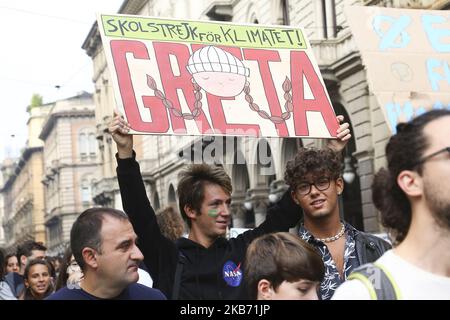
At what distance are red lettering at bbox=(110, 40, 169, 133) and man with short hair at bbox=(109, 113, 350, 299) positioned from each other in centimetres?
24

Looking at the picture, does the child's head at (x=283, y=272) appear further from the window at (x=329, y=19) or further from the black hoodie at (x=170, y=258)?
the window at (x=329, y=19)

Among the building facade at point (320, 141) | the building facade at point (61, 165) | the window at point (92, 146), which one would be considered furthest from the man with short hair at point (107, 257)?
the window at point (92, 146)

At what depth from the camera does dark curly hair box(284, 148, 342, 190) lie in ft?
13.3

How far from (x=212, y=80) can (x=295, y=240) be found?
197cm

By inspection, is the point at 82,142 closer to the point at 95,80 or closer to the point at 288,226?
the point at 95,80

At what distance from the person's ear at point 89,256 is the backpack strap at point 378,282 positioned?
1501mm

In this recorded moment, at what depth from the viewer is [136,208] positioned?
3.97m

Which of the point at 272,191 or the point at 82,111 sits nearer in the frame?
the point at 272,191

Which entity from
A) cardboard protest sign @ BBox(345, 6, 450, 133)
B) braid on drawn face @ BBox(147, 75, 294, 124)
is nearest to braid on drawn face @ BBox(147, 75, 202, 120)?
braid on drawn face @ BBox(147, 75, 294, 124)

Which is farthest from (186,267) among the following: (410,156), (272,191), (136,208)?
(272,191)

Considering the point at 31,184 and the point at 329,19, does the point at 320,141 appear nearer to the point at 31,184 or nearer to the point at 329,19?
the point at 329,19

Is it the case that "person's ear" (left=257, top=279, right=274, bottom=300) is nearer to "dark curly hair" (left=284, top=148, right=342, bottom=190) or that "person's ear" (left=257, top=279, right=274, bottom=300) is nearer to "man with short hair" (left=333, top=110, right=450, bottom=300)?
"man with short hair" (left=333, top=110, right=450, bottom=300)
